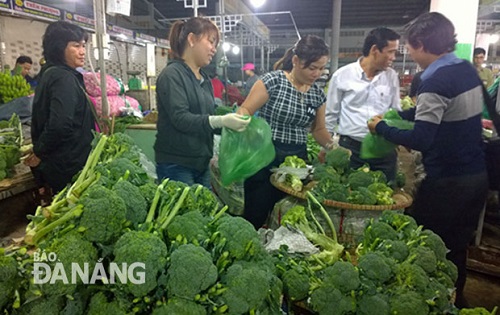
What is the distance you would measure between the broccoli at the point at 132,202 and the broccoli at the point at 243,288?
0.38 meters

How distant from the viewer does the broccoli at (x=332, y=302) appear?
1379mm

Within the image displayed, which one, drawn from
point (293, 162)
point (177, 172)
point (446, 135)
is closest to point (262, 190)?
point (293, 162)

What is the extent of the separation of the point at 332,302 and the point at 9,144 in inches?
121

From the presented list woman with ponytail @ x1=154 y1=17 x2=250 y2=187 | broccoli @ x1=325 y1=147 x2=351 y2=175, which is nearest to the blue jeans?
woman with ponytail @ x1=154 y1=17 x2=250 y2=187

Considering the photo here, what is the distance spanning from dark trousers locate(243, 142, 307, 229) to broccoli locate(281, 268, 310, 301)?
1302mm

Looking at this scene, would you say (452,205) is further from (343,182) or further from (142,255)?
(142,255)

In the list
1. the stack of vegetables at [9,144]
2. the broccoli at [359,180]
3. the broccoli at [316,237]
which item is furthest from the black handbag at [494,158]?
the stack of vegetables at [9,144]

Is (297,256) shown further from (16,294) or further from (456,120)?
(456,120)

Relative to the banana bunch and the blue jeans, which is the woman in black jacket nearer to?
the blue jeans

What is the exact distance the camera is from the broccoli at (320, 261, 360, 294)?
1407 millimetres

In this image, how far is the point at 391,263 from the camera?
58.8 inches

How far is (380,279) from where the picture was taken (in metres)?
1.45

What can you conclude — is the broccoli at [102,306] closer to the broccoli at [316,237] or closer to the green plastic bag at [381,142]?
the broccoli at [316,237]

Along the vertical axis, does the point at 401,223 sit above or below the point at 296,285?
above
